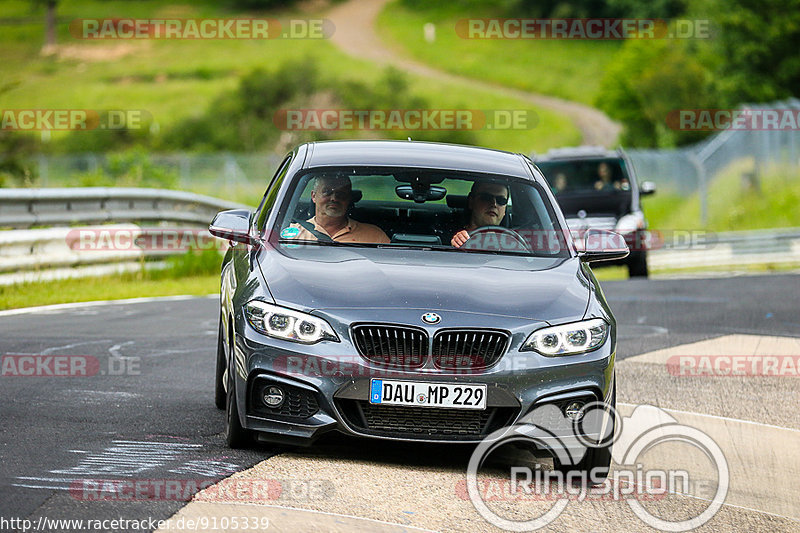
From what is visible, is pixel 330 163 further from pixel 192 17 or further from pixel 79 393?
pixel 192 17

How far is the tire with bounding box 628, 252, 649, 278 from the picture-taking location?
21.3 meters

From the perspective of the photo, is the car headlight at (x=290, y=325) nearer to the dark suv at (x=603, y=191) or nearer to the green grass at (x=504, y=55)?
the dark suv at (x=603, y=191)

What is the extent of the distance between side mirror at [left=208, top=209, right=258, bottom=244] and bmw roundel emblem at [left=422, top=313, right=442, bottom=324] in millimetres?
1497

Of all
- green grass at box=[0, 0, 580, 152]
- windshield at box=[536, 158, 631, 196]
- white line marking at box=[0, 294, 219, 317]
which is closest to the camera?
white line marking at box=[0, 294, 219, 317]

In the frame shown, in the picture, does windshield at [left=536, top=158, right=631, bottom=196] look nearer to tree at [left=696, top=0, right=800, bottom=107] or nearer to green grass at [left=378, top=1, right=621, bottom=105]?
tree at [left=696, top=0, right=800, bottom=107]

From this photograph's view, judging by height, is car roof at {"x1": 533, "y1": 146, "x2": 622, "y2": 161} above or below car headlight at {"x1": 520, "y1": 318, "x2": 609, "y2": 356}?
above

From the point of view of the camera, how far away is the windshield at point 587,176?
2175 cm

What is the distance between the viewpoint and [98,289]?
16.0 m

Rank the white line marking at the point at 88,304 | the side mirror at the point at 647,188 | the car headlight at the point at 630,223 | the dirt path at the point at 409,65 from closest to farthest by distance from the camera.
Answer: the white line marking at the point at 88,304 < the car headlight at the point at 630,223 < the side mirror at the point at 647,188 < the dirt path at the point at 409,65

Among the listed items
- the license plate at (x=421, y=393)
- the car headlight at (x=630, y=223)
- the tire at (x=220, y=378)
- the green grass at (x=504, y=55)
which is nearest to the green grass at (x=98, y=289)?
the car headlight at (x=630, y=223)

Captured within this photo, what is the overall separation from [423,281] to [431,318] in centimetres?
40

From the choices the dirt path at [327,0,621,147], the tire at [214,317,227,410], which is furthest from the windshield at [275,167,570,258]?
the dirt path at [327,0,621,147]

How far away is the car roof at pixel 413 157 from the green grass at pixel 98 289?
6.38 metres

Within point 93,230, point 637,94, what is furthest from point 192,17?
point 93,230
